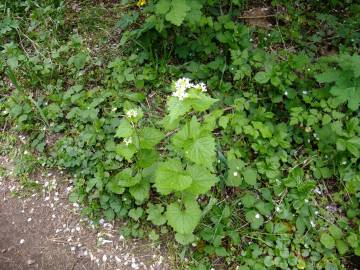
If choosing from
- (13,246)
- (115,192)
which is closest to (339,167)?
(115,192)

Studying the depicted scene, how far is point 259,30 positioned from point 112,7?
1565mm

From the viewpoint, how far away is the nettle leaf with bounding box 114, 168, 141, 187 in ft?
8.29

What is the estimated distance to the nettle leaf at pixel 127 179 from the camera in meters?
2.53

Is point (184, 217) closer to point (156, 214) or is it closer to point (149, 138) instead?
point (156, 214)

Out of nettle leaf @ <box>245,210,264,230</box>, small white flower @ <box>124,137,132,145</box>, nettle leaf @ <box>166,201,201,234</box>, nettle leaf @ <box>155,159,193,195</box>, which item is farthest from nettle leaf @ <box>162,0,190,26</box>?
nettle leaf @ <box>245,210,264,230</box>

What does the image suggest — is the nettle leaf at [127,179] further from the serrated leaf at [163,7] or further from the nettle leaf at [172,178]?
the serrated leaf at [163,7]

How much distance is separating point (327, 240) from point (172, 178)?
1.20 m

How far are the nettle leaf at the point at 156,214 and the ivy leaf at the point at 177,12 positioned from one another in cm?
130

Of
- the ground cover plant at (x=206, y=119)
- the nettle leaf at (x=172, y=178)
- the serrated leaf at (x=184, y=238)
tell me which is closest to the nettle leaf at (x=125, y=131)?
the ground cover plant at (x=206, y=119)

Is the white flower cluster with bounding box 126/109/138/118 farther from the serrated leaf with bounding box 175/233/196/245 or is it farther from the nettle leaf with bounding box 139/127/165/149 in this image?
the serrated leaf with bounding box 175/233/196/245

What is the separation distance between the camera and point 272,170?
2787 millimetres

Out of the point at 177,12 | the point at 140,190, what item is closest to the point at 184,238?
the point at 140,190

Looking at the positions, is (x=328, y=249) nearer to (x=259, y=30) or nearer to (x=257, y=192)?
(x=257, y=192)

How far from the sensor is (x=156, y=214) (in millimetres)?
2598
